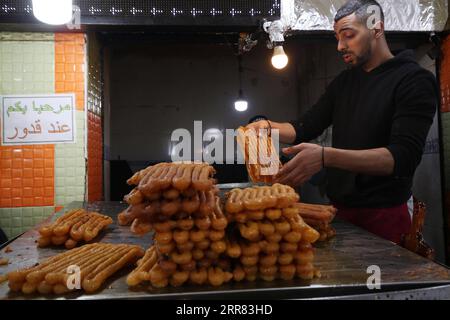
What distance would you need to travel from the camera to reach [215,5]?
3.68 meters

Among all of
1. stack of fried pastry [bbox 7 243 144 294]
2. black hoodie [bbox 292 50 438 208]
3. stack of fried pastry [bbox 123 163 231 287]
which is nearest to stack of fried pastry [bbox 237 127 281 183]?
black hoodie [bbox 292 50 438 208]

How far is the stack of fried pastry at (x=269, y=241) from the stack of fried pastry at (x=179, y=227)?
7cm

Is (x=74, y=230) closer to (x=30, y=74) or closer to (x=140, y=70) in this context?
(x=30, y=74)

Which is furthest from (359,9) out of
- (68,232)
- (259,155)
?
(68,232)

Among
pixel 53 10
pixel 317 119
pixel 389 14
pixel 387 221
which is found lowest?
pixel 387 221

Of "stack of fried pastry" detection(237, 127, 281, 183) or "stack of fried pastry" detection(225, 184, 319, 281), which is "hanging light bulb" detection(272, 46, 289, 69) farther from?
"stack of fried pastry" detection(225, 184, 319, 281)

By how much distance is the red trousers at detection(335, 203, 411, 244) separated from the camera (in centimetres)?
256

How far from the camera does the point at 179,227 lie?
1.33 m

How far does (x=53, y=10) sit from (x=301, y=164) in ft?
6.84

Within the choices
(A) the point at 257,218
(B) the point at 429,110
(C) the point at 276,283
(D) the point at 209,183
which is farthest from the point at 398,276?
(B) the point at 429,110

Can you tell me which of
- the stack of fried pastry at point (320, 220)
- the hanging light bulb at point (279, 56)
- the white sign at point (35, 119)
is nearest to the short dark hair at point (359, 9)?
the hanging light bulb at point (279, 56)

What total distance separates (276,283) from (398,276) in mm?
474

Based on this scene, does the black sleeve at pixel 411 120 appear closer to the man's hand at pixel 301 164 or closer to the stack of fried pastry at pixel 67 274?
the man's hand at pixel 301 164

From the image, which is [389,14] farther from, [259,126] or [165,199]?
[165,199]
